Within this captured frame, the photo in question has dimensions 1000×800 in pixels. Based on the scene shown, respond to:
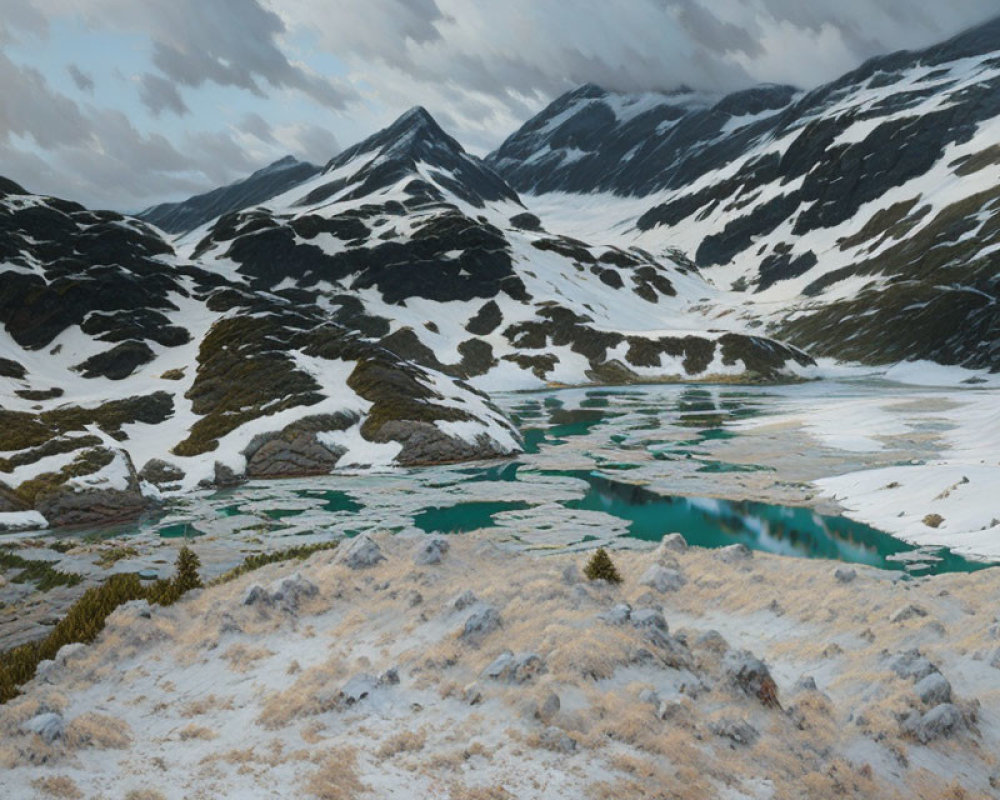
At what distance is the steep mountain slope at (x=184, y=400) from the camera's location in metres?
45.4

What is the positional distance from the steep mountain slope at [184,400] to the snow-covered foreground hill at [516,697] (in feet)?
93.2

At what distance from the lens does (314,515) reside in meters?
42.2

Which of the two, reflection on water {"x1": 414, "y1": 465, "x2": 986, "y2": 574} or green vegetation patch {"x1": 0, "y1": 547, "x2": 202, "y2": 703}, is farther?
reflection on water {"x1": 414, "y1": 465, "x2": 986, "y2": 574}

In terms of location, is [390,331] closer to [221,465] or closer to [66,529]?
[221,465]

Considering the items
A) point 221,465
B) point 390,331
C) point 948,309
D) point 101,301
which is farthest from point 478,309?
point 221,465

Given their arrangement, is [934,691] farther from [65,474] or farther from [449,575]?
[65,474]

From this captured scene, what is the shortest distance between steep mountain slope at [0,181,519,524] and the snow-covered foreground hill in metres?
28.4

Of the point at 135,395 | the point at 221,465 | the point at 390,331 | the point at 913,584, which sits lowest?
the point at 913,584

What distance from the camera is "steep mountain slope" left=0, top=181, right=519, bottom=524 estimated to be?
4541 cm

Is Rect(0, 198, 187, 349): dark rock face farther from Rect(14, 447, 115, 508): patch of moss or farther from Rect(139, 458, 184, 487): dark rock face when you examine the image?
Rect(14, 447, 115, 508): patch of moss

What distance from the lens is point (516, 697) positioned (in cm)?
1383

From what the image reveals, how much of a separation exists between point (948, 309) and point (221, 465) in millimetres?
133919

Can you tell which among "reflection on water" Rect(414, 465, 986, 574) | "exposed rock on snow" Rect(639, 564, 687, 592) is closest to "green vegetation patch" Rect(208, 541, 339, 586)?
"reflection on water" Rect(414, 465, 986, 574)

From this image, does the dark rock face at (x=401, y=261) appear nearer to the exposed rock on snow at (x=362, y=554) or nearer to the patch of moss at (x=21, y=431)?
the patch of moss at (x=21, y=431)
